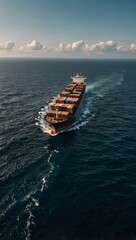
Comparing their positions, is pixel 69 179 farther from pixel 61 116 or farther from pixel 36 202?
pixel 61 116

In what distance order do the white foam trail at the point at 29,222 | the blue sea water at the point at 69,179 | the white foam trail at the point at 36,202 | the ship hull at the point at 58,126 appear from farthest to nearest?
the ship hull at the point at 58,126 < the white foam trail at the point at 36,202 < the blue sea water at the point at 69,179 < the white foam trail at the point at 29,222

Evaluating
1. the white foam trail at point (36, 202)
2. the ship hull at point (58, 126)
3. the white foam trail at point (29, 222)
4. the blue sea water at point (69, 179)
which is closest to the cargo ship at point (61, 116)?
the ship hull at point (58, 126)

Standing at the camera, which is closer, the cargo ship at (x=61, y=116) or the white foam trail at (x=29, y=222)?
the white foam trail at (x=29, y=222)

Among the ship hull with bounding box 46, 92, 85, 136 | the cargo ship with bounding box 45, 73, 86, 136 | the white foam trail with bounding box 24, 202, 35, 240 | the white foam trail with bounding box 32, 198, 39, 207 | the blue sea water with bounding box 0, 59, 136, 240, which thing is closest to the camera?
the white foam trail with bounding box 24, 202, 35, 240

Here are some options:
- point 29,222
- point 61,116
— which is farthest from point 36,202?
point 61,116

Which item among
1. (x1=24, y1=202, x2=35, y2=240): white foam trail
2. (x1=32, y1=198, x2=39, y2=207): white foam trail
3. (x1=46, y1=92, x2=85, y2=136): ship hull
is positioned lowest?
(x1=24, y1=202, x2=35, y2=240): white foam trail

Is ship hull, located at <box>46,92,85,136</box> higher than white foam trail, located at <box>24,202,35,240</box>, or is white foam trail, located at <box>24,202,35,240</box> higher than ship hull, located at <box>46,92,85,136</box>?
ship hull, located at <box>46,92,85,136</box>

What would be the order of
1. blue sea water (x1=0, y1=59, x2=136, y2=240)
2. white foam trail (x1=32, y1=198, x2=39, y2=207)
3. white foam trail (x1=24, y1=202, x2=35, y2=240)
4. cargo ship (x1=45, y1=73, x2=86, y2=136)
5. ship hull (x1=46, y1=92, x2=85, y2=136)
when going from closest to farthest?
white foam trail (x1=24, y1=202, x2=35, y2=240)
blue sea water (x1=0, y1=59, x2=136, y2=240)
white foam trail (x1=32, y1=198, x2=39, y2=207)
ship hull (x1=46, y1=92, x2=85, y2=136)
cargo ship (x1=45, y1=73, x2=86, y2=136)

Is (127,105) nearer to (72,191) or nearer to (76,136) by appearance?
(76,136)

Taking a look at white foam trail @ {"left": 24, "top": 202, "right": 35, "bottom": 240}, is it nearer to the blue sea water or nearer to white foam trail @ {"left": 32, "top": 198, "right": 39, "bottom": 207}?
the blue sea water

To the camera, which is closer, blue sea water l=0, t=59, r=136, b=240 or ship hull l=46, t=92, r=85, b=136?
blue sea water l=0, t=59, r=136, b=240

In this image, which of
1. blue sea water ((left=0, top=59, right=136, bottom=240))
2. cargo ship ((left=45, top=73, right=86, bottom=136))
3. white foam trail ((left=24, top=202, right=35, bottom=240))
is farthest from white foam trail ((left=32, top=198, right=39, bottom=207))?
cargo ship ((left=45, top=73, right=86, bottom=136))

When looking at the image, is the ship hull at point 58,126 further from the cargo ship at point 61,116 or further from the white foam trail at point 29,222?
the white foam trail at point 29,222
